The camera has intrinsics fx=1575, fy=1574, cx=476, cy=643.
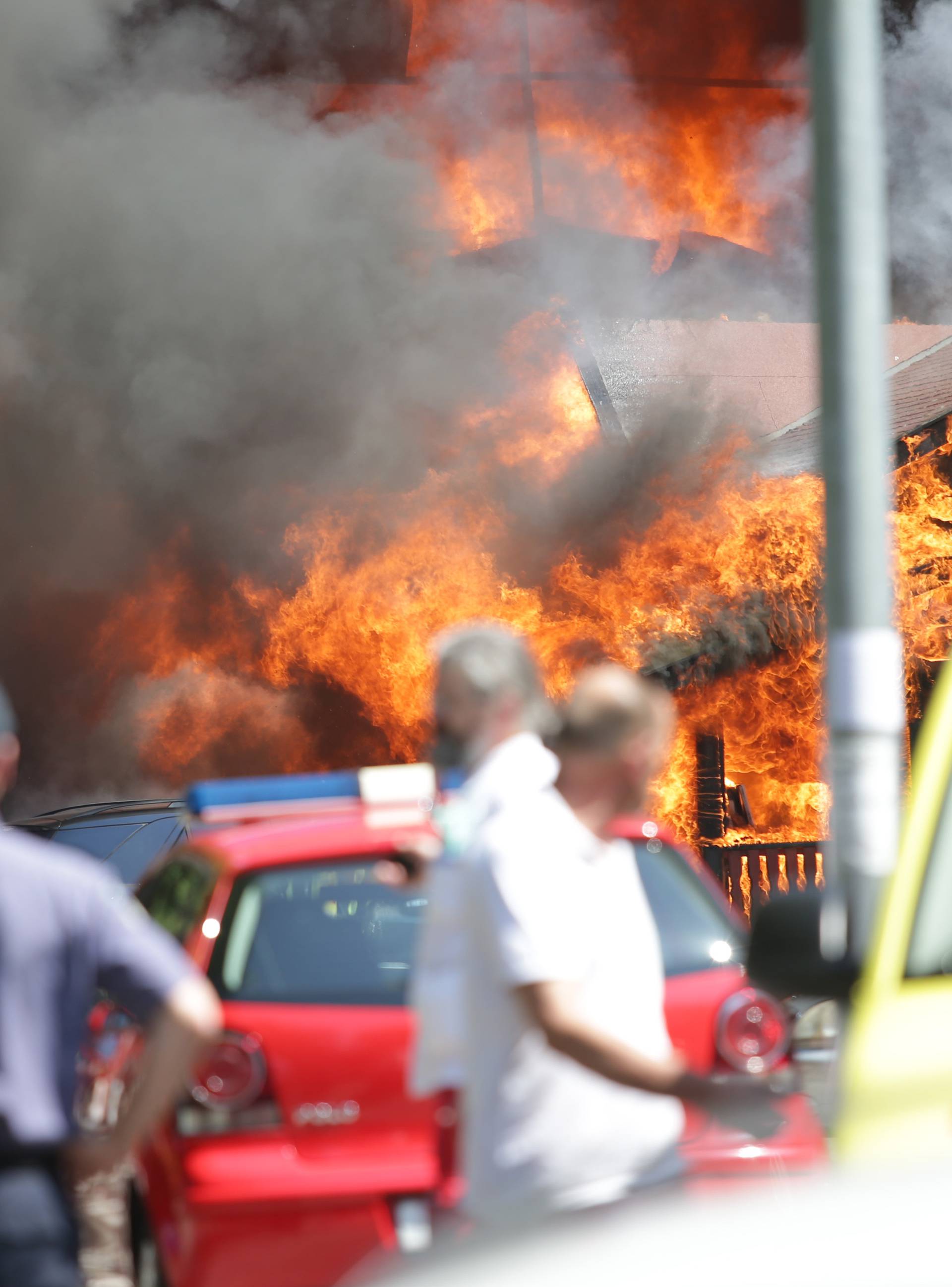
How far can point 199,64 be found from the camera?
72.2ft

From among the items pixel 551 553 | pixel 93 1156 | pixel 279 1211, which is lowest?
pixel 279 1211

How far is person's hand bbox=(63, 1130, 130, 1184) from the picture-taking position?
2551mm

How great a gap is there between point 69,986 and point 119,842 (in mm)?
7804

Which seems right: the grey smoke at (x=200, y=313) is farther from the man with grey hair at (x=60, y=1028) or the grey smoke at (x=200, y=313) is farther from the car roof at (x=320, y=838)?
the man with grey hair at (x=60, y=1028)

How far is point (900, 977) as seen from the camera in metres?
2.37

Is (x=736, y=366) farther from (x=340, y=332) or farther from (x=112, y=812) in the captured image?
(x=112, y=812)

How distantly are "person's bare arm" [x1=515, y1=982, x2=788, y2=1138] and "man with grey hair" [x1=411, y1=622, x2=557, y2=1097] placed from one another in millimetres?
282

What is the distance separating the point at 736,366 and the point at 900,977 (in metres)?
21.0

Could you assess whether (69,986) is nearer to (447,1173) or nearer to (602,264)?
(447,1173)

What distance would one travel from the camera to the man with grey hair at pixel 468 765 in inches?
107

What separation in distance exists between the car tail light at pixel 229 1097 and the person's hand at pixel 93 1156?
1.39m

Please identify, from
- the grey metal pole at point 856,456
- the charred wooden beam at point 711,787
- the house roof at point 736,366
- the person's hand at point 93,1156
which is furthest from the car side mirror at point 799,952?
the house roof at point 736,366

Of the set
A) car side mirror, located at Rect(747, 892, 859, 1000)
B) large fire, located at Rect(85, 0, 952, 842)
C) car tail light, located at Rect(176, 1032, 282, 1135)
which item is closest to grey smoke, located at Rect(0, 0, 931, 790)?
large fire, located at Rect(85, 0, 952, 842)

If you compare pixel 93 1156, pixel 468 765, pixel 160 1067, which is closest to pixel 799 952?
pixel 468 765
